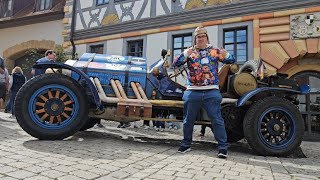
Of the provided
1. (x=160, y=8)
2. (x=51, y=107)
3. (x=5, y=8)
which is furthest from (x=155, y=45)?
(x=5, y=8)

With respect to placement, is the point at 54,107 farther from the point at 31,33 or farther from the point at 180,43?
the point at 31,33

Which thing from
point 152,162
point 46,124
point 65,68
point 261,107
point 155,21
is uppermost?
point 155,21

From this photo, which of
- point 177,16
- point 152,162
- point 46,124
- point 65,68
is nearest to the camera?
point 152,162

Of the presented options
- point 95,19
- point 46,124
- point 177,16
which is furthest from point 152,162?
point 95,19

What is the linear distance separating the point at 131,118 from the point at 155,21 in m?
7.56

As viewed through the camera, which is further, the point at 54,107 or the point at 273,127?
the point at 273,127

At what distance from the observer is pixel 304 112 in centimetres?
906

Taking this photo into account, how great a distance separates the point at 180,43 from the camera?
10.9m

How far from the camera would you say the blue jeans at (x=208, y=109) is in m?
3.86

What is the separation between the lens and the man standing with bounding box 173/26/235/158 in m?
3.90

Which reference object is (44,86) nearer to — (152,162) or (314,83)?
(152,162)

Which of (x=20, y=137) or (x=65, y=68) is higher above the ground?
(x=65, y=68)

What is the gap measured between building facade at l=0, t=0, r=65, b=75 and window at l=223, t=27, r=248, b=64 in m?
7.92

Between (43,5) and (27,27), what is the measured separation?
1380 mm
